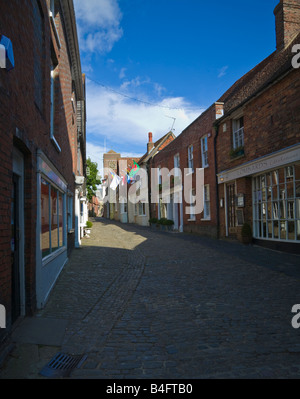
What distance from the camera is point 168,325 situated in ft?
15.5

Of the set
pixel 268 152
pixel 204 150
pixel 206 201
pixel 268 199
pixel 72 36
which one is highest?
pixel 72 36

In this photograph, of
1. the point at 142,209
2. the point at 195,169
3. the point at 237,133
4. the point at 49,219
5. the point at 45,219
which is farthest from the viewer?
the point at 142,209

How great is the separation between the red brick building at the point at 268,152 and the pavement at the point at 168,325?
8.68 feet

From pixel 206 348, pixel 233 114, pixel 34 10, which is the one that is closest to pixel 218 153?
pixel 233 114

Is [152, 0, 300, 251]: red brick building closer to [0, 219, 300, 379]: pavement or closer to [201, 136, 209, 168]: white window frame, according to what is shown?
[201, 136, 209, 168]: white window frame

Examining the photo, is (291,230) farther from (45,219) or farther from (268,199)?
(45,219)

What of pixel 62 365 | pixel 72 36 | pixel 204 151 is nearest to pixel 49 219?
pixel 62 365

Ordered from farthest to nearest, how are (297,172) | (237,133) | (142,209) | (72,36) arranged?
1. (142,209)
2. (237,133)
3. (72,36)
4. (297,172)

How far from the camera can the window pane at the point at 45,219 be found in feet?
19.6

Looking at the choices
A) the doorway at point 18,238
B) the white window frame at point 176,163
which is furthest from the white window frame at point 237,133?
the doorway at point 18,238

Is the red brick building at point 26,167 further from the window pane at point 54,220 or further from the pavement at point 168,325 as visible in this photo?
the pavement at point 168,325

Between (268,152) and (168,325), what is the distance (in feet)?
27.5

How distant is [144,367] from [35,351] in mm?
1296

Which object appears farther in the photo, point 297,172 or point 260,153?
point 260,153
